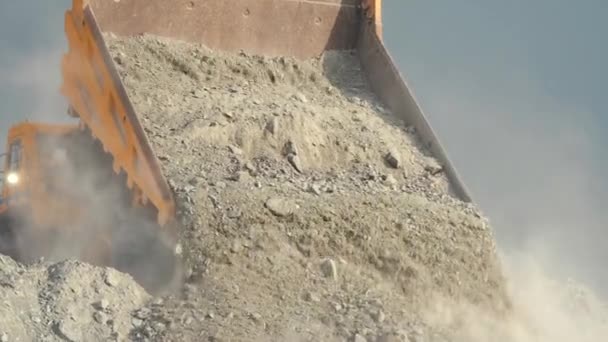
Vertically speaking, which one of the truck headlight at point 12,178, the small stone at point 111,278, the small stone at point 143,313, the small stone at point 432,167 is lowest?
the truck headlight at point 12,178

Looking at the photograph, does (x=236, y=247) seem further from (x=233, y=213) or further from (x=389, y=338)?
(x=389, y=338)

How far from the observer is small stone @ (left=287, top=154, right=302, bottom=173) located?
664 centimetres

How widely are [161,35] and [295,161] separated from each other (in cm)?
142

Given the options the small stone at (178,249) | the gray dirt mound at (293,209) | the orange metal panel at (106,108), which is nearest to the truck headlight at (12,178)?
the orange metal panel at (106,108)

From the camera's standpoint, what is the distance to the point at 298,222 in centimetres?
604

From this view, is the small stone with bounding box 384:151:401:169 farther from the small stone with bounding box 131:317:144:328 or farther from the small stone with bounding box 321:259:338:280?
the small stone with bounding box 131:317:144:328

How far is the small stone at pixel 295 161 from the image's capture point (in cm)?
664

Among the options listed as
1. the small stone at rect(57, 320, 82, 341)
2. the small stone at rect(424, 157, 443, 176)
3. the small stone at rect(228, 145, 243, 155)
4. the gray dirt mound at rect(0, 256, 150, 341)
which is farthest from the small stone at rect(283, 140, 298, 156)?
the small stone at rect(57, 320, 82, 341)

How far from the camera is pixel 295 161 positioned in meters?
6.67

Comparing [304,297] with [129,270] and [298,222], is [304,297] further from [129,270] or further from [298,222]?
[129,270]

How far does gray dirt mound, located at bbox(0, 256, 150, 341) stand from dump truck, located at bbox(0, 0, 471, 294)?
0.41 m

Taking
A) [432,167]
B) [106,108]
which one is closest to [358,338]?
[432,167]

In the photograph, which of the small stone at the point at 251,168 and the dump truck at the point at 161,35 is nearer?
the dump truck at the point at 161,35

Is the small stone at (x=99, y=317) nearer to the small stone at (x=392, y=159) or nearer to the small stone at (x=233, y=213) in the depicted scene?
the small stone at (x=233, y=213)
